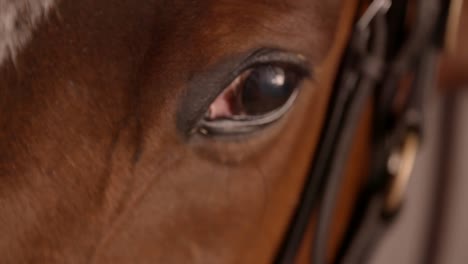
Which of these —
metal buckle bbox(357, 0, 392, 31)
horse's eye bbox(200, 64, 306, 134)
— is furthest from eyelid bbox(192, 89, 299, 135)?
metal buckle bbox(357, 0, 392, 31)

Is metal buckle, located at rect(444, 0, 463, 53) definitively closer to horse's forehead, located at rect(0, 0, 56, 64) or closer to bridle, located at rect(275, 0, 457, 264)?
bridle, located at rect(275, 0, 457, 264)

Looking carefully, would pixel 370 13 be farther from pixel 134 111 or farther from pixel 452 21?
pixel 134 111

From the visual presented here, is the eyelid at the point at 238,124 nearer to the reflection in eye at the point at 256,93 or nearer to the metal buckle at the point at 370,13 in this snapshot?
the reflection in eye at the point at 256,93

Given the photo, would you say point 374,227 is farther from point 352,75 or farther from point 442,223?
point 442,223

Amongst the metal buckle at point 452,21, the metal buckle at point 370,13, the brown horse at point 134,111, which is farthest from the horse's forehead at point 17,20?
the metal buckle at point 452,21

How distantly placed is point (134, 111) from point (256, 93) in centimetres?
11

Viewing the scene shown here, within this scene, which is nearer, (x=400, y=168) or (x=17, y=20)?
(x=17, y=20)

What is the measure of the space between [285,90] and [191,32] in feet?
0.35

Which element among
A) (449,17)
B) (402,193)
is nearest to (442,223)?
(402,193)

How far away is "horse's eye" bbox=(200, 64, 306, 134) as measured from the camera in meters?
0.56

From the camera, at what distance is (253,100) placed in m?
0.57

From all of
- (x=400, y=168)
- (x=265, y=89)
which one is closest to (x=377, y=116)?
(x=400, y=168)

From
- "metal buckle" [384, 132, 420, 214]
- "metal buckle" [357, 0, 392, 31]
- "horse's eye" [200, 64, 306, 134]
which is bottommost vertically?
"metal buckle" [384, 132, 420, 214]

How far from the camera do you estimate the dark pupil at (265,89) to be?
0.56m
